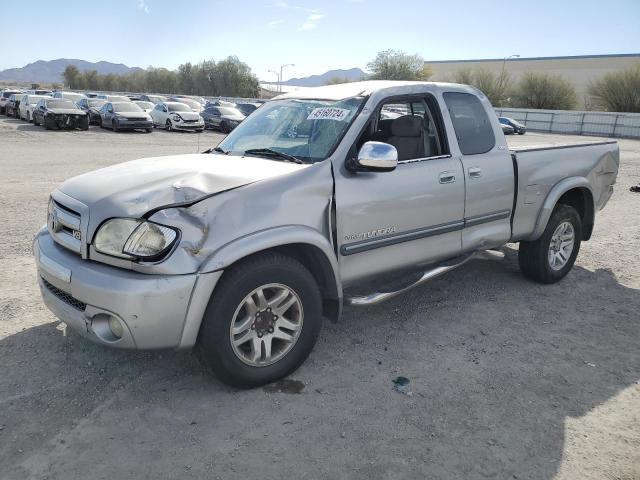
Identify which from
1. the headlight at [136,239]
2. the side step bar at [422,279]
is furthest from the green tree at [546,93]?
the headlight at [136,239]

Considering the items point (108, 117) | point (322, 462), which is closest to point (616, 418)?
point (322, 462)

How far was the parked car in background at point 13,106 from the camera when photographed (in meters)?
30.8

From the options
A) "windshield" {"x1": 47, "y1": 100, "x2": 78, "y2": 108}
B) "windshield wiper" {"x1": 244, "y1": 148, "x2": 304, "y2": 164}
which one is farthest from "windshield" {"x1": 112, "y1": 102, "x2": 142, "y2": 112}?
"windshield wiper" {"x1": 244, "y1": 148, "x2": 304, "y2": 164}

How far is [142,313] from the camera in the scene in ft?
9.21

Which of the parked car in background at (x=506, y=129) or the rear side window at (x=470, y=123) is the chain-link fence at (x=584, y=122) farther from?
the rear side window at (x=470, y=123)

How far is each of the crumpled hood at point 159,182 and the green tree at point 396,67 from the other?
246ft

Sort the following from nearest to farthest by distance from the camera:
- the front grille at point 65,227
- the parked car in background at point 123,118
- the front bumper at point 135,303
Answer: the front bumper at point 135,303 → the front grille at point 65,227 → the parked car in background at point 123,118

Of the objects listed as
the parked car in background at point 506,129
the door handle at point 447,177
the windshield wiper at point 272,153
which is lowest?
the door handle at point 447,177

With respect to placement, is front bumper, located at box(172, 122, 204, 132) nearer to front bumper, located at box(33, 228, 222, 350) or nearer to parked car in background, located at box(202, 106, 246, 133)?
parked car in background, located at box(202, 106, 246, 133)

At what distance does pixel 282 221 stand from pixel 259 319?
615 millimetres

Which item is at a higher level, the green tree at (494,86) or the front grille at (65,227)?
the green tree at (494,86)

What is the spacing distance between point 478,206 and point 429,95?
3.32 feet

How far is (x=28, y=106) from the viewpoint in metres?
27.9

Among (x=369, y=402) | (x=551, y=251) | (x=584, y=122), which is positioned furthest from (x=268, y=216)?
(x=584, y=122)
